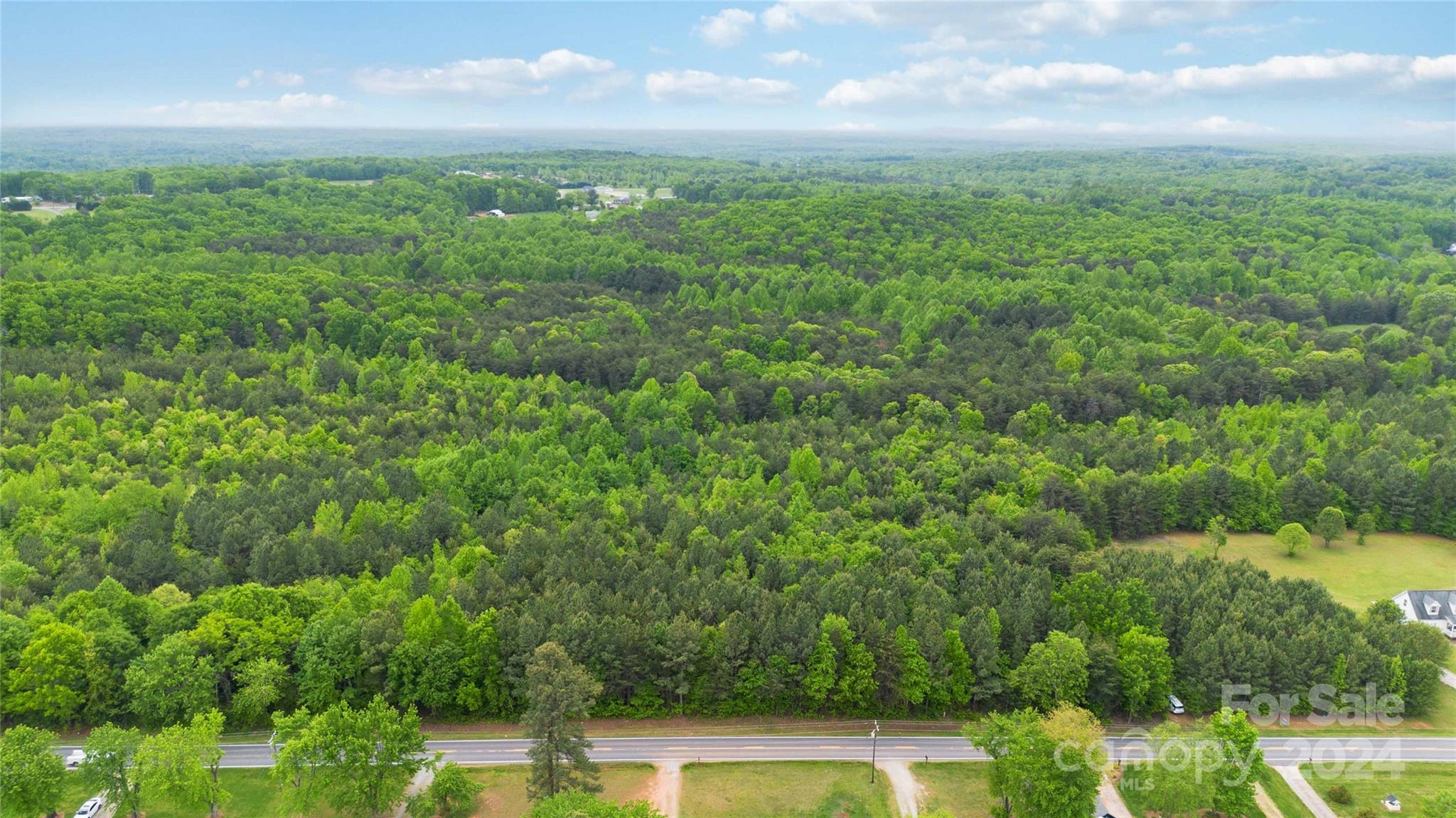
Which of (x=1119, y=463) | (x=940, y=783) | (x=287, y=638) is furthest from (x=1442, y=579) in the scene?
(x=287, y=638)

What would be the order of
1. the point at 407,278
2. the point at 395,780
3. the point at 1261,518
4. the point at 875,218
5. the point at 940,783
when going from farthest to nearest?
1. the point at 875,218
2. the point at 407,278
3. the point at 1261,518
4. the point at 940,783
5. the point at 395,780

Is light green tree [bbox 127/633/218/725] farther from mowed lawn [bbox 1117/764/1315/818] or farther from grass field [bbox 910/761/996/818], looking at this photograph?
mowed lawn [bbox 1117/764/1315/818]

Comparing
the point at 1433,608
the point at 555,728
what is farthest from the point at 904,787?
the point at 1433,608

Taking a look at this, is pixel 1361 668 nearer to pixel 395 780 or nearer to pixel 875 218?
pixel 395 780

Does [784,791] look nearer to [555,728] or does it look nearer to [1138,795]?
[555,728]

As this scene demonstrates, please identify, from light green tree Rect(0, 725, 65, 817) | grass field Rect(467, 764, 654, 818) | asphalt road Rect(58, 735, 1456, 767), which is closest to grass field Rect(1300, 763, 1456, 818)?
asphalt road Rect(58, 735, 1456, 767)
